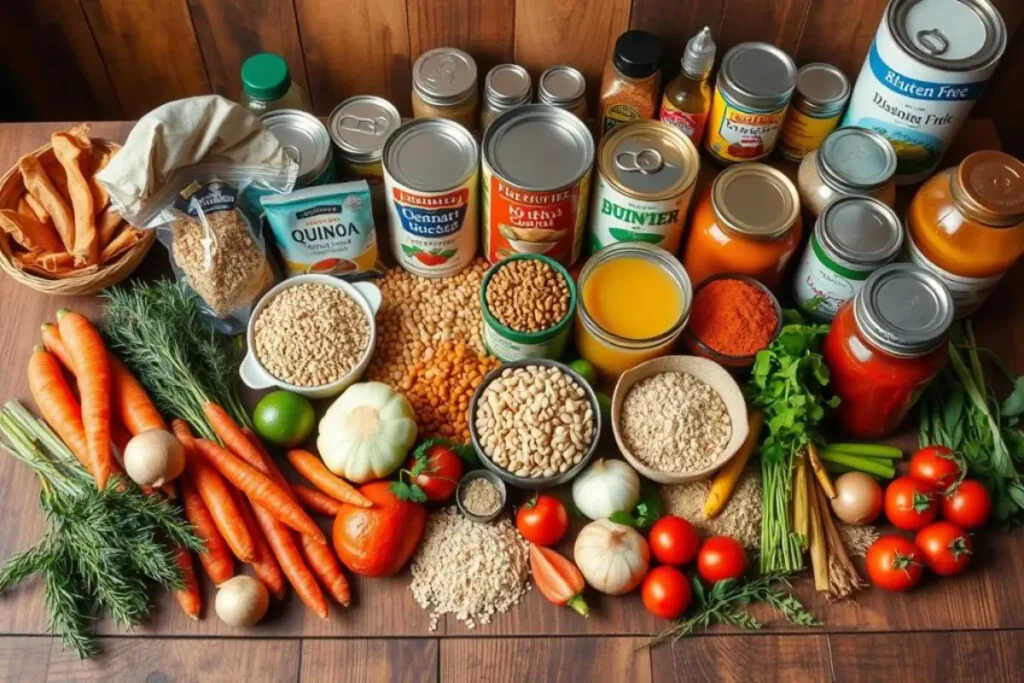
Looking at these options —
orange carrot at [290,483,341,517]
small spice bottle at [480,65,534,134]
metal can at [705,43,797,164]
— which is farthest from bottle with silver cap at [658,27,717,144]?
orange carrot at [290,483,341,517]

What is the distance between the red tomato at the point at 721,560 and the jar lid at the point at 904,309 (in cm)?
34

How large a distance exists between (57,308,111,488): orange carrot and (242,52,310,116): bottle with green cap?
434 millimetres

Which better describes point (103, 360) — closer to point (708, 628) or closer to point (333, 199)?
point (333, 199)

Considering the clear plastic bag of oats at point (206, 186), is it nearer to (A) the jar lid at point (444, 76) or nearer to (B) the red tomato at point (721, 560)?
(A) the jar lid at point (444, 76)

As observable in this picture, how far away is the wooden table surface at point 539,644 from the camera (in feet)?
4.11

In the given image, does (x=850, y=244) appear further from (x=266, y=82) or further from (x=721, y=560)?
(x=266, y=82)

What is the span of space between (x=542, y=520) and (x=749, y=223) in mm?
547

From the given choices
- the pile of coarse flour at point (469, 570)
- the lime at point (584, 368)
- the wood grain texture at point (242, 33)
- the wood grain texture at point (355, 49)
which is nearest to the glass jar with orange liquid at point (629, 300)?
the lime at point (584, 368)

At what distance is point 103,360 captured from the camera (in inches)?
54.0

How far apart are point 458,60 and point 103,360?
74cm

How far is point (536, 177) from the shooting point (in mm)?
1383

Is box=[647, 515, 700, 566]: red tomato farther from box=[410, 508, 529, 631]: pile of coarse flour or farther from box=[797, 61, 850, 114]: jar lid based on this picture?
box=[797, 61, 850, 114]: jar lid

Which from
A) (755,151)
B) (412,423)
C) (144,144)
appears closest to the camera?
(144,144)

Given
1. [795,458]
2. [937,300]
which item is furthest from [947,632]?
[937,300]
